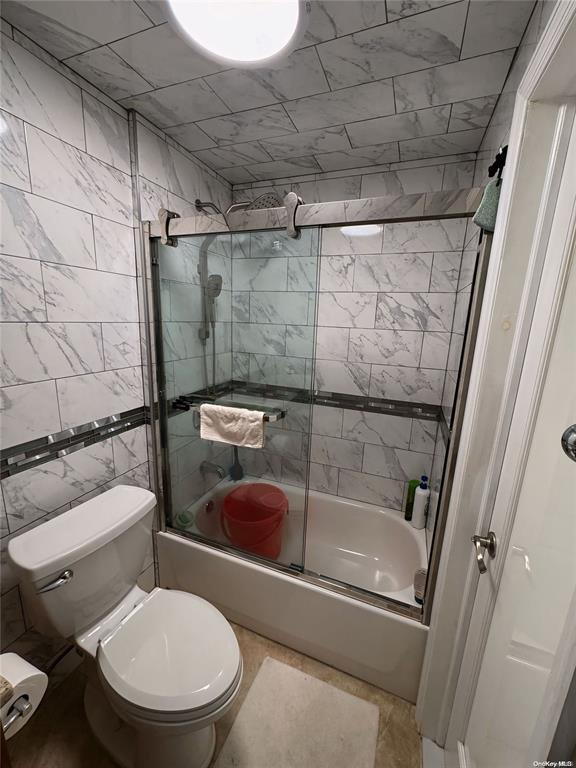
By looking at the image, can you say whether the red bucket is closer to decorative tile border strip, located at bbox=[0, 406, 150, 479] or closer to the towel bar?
the towel bar

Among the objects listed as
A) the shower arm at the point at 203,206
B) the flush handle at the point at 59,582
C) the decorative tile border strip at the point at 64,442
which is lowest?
the flush handle at the point at 59,582

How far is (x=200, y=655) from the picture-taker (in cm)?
104

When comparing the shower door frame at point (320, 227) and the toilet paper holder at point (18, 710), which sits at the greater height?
the shower door frame at point (320, 227)

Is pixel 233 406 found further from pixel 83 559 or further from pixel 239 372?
pixel 83 559

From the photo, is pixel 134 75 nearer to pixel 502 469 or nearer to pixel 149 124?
pixel 149 124

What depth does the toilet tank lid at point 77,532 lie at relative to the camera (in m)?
0.97

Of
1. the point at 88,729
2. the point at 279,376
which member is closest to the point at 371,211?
the point at 279,376

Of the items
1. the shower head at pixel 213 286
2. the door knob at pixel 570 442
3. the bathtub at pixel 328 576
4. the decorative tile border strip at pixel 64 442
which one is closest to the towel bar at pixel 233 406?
the decorative tile border strip at pixel 64 442

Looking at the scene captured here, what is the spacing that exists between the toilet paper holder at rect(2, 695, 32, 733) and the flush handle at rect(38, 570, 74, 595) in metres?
0.27

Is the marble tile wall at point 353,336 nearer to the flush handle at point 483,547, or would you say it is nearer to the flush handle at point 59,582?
the flush handle at point 483,547

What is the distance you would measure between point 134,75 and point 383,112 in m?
0.97

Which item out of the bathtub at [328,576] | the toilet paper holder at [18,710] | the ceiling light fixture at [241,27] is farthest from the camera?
the bathtub at [328,576]

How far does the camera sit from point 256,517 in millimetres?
1854

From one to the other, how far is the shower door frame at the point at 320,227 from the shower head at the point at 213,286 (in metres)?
0.25
